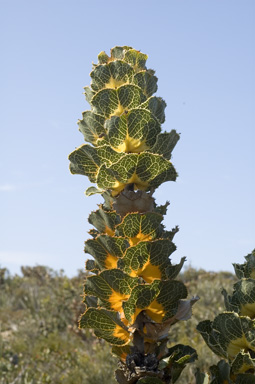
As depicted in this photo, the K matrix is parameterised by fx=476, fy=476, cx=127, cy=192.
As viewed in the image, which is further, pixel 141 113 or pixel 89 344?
pixel 89 344

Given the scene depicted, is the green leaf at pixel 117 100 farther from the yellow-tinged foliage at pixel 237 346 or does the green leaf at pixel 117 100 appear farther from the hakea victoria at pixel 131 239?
the yellow-tinged foliage at pixel 237 346

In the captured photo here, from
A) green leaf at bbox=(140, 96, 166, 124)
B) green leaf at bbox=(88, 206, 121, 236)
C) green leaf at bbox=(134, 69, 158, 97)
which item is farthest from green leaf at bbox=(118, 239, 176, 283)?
green leaf at bbox=(134, 69, 158, 97)

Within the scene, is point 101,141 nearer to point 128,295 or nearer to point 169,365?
point 128,295

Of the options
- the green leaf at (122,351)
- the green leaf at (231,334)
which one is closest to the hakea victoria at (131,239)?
the green leaf at (122,351)

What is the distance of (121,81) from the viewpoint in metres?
1.87

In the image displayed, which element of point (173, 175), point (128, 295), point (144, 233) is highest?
point (173, 175)

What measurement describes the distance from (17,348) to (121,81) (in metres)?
9.42

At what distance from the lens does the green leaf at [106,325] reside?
1592 mm

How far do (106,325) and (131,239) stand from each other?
0.99 feet

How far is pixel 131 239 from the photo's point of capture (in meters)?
1.60

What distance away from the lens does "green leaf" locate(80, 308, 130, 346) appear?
1.59 m

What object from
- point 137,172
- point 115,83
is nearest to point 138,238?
point 137,172

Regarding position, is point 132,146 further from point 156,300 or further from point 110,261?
point 156,300

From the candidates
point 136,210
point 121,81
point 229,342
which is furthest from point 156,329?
point 121,81
